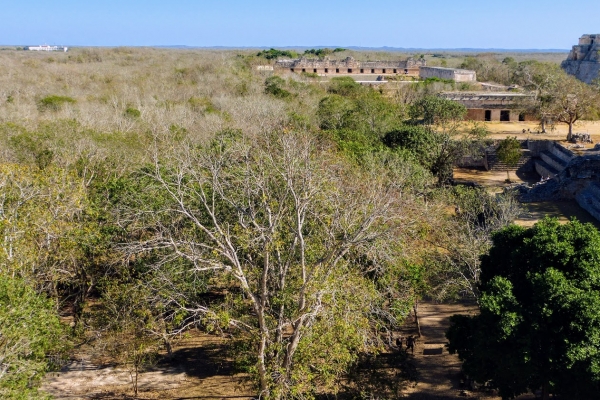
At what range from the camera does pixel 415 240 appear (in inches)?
548

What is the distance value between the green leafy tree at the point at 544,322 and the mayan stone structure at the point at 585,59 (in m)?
52.5

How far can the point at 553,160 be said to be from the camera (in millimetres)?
27219

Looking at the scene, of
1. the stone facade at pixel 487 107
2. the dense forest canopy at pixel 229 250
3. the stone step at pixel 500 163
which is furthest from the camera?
the stone facade at pixel 487 107

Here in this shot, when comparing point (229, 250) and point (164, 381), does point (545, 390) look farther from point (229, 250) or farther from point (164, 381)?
point (164, 381)

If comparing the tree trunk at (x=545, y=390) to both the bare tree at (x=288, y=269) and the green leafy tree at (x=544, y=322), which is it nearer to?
the green leafy tree at (x=544, y=322)

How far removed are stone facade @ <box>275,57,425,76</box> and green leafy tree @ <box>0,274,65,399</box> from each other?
1935 inches

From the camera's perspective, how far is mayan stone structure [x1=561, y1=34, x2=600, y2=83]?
54.9 m

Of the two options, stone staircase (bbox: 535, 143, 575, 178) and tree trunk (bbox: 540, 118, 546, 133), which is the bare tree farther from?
tree trunk (bbox: 540, 118, 546, 133)

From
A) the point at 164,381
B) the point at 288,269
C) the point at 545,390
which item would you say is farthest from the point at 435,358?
the point at 164,381

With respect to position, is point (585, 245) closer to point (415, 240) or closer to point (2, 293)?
point (415, 240)

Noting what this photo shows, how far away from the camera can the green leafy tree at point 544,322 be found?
820cm

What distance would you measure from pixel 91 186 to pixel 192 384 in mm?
7381

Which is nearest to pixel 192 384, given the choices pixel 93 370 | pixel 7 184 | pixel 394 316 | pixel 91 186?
pixel 93 370

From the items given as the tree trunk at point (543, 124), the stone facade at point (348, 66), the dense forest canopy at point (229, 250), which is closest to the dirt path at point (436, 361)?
the dense forest canopy at point (229, 250)
